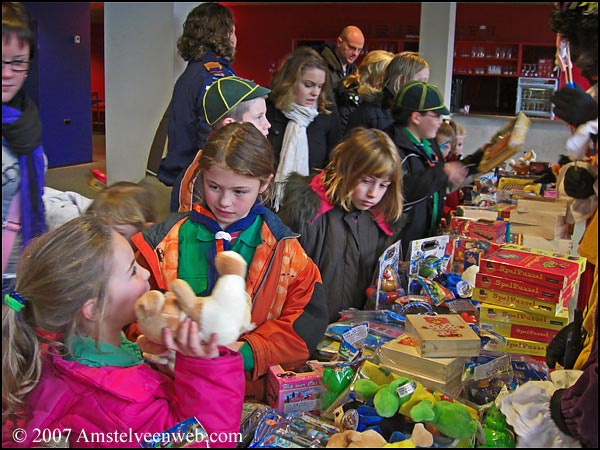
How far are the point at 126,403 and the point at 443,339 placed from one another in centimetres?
73

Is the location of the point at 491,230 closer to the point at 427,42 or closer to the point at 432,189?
the point at 432,189

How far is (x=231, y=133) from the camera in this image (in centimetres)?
183

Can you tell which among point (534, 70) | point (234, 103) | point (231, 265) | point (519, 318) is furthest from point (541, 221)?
point (534, 70)

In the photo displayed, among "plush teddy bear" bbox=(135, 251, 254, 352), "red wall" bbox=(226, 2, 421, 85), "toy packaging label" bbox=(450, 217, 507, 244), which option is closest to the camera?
"plush teddy bear" bbox=(135, 251, 254, 352)

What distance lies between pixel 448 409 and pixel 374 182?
115cm

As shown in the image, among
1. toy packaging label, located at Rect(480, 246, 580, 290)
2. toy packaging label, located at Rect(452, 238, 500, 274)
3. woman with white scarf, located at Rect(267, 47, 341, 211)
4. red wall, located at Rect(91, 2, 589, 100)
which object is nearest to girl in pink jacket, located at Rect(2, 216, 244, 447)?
toy packaging label, located at Rect(480, 246, 580, 290)

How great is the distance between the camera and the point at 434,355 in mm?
1531

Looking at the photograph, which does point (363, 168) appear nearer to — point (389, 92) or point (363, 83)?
point (389, 92)

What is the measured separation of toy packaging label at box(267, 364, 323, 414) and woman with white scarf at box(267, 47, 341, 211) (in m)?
1.87

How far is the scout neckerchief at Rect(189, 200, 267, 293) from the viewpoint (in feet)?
5.82

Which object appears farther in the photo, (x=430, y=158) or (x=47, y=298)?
(x=430, y=158)

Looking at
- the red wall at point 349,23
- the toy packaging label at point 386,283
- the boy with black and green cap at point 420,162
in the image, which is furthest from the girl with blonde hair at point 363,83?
the red wall at point 349,23

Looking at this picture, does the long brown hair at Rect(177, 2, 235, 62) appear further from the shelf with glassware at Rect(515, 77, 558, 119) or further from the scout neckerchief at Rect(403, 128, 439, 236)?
the shelf with glassware at Rect(515, 77, 558, 119)

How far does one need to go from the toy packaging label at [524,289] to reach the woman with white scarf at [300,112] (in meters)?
1.44
